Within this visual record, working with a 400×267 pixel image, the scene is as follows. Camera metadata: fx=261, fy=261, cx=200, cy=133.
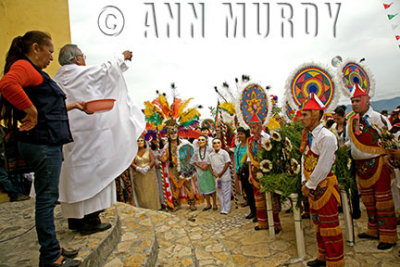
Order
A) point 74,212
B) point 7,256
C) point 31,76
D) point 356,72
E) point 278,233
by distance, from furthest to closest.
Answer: point 278,233 < point 356,72 < point 74,212 < point 7,256 < point 31,76

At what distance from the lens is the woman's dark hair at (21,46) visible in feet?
6.81

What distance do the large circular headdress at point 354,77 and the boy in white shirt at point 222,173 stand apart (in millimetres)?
3143

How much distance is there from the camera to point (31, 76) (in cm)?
199

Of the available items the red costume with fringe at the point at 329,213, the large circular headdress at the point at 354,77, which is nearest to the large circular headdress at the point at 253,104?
the large circular headdress at the point at 354,77

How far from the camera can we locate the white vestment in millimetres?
2836

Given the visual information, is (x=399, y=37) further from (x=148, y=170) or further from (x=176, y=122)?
(x=148, y=170)

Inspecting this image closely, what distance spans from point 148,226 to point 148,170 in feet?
10.5

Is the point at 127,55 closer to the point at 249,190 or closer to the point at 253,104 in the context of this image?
the point at 253,104

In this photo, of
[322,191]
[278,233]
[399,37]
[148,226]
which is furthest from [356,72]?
[148,226]

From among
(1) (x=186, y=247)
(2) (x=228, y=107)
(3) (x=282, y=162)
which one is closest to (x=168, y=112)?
(2) (x=228, y=107)

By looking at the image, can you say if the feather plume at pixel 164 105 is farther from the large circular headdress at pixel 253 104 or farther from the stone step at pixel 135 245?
the stone step at pixel 135 245

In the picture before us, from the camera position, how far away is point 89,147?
290 cm

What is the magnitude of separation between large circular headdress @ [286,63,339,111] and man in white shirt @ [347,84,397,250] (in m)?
0.40

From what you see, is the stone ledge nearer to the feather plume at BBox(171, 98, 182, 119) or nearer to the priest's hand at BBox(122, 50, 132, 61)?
the priest's hand at BBox(122, 50, 132, 61)
